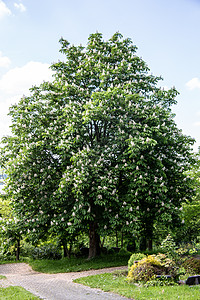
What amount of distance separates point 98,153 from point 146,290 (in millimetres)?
7329

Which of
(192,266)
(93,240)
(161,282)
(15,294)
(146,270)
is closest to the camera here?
(15,294)

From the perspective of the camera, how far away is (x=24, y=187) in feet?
48.5

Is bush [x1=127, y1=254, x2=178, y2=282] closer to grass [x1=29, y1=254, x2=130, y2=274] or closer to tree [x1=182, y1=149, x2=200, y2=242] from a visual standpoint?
grass [x1=29, y1=254, x2=130, y2=274]

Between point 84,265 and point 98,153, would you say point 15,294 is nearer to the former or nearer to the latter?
point 84,265

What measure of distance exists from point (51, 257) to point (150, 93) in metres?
15.0

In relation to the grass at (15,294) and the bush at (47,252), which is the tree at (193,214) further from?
the grass at (15,294)

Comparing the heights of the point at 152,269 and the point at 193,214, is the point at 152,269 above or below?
below

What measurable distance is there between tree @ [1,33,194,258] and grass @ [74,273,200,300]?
12.1 ft

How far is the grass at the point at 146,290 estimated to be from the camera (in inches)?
296

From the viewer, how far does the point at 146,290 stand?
27.6ft

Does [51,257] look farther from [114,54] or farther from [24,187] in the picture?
[114,54]

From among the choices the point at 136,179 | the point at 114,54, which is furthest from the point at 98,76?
the point at 136,179

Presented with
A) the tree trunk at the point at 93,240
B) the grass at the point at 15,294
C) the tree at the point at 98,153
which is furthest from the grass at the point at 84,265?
the grass at the point at 15,294

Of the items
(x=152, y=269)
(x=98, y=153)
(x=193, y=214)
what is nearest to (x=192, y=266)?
(x=152, y=269)
